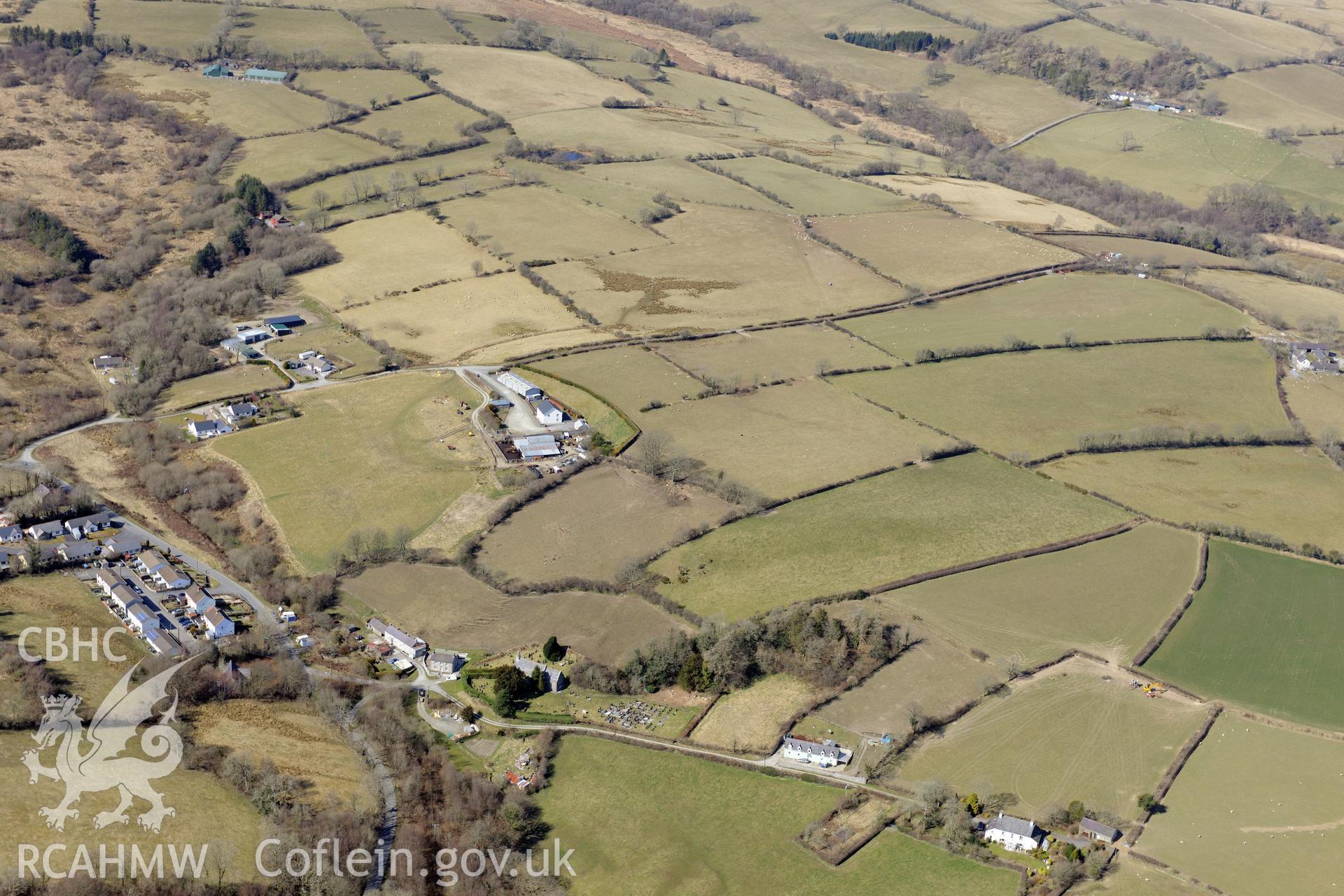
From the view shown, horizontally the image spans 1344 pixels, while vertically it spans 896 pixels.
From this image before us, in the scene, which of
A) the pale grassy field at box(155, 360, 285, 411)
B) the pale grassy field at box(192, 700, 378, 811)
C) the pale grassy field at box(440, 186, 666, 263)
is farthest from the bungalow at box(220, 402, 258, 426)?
the pale grassy field at box(440, 186, 666, 263)

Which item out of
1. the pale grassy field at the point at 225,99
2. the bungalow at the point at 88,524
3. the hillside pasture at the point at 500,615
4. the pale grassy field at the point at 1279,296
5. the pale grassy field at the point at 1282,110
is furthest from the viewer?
the pale grassy field at the point at 1282,110

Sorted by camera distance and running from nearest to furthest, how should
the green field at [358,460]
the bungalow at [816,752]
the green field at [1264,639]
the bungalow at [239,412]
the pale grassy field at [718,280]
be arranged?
the bungalow at [816,752], the green field at [1264,639], the green field at [358,460], the bungalow at [239,412], the pale grassy field at [718,280]

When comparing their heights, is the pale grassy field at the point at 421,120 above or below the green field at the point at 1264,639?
above

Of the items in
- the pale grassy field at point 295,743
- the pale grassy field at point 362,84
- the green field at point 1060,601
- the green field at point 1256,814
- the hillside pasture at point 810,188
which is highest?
the pale grassy field at point 362,84

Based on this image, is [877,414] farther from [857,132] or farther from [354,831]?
[857,132]

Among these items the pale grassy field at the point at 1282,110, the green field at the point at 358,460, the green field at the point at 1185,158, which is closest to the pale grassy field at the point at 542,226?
the green field at the point at 358,460

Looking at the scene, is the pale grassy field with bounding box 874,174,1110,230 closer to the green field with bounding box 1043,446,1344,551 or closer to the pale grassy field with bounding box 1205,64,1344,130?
the pale grassy field with bounding box 1205,64,1344,130

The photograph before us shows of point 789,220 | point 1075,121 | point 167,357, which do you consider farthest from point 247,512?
point 1075,121

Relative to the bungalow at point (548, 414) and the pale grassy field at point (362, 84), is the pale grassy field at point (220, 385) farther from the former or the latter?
the pale grassy field at point (362, 84)
